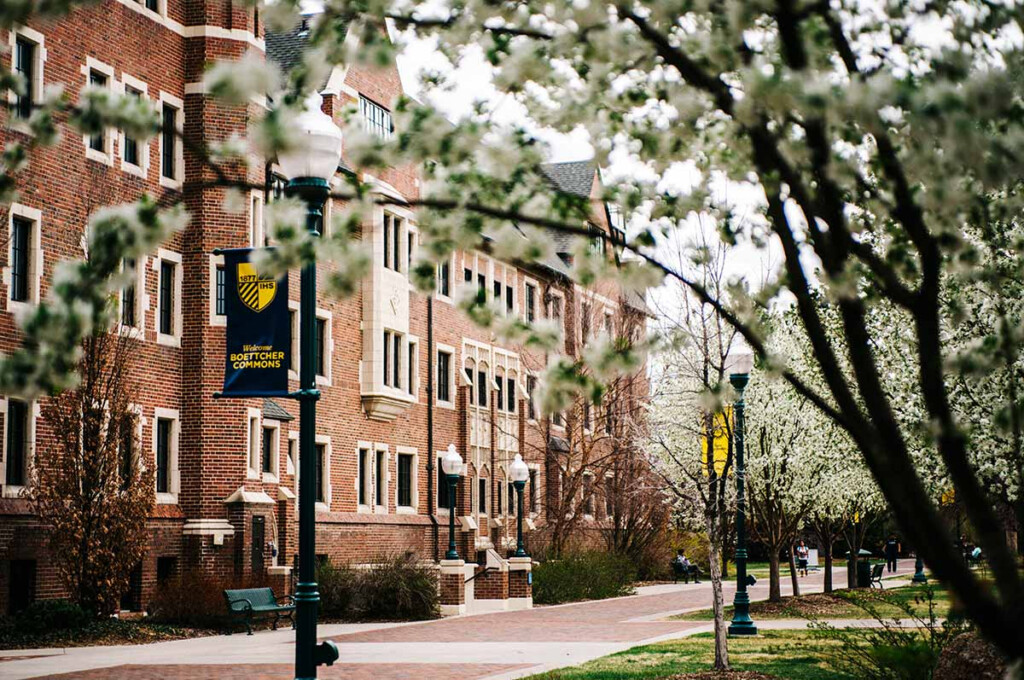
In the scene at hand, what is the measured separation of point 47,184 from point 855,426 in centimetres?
2310

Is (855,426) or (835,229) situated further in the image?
(835,229)

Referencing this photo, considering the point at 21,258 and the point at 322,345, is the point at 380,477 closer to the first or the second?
the point at 322,345

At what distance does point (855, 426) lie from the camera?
12.6 ft

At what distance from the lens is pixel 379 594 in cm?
2756

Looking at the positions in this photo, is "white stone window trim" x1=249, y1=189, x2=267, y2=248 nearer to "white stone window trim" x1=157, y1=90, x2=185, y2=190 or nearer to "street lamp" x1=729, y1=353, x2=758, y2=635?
"white stone window trim" x1=157, y1=90, x2=185, y2=190

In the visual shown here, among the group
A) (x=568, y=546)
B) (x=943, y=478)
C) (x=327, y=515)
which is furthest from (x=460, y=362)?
(x=943, y=478)

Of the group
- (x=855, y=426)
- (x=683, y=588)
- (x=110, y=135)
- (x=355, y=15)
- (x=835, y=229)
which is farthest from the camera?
(x=683, y=588)

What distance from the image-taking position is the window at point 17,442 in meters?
23.7

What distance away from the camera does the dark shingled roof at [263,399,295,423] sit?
99.9ft

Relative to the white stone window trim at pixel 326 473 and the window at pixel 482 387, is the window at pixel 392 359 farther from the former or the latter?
the window at pixel 482 387

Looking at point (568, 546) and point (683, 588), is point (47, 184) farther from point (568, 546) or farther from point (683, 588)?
point (683, 588)

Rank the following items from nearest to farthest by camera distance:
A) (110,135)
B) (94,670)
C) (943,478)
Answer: (94,670) → (943,478) → (110,135)

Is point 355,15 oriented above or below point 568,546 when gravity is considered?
above

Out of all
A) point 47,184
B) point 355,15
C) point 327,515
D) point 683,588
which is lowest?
point 683,588
